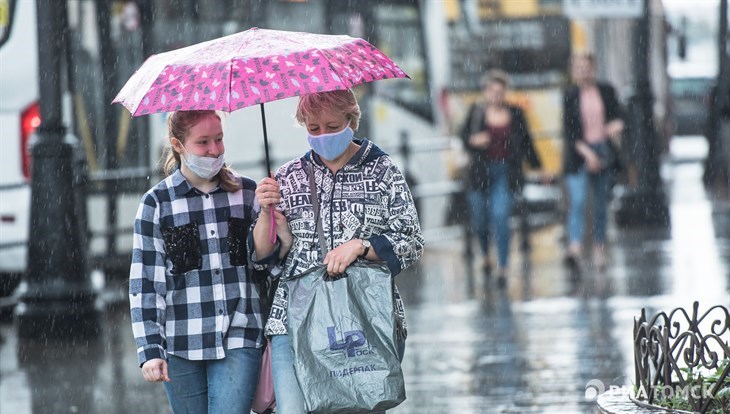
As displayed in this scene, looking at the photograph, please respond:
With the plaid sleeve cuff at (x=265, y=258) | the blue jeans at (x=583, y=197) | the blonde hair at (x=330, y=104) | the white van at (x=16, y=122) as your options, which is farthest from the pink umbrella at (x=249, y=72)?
the blue jeans at (x=583, y=197)

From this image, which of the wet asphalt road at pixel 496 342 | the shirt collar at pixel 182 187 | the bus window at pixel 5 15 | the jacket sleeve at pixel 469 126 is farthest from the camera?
the jacket sleeve at pixel 469 126

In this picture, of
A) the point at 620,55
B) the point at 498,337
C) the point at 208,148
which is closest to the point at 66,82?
the point at 498,337

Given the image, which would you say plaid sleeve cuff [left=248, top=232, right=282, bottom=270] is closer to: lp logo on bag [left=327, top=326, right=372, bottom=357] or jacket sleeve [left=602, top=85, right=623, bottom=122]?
lp logo on bag [left=327, top=326, right=372, bottom=357]

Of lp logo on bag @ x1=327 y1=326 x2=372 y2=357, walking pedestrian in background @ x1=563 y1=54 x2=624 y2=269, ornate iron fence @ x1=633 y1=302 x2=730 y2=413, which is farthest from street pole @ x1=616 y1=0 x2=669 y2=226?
lp logo on bag @ x1=327 y1=326 x2=372 y2=357

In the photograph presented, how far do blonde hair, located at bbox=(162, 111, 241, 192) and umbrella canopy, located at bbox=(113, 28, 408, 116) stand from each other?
178 millimetres

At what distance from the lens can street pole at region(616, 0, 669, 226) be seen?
17828 millimetres

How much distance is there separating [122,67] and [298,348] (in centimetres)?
1096

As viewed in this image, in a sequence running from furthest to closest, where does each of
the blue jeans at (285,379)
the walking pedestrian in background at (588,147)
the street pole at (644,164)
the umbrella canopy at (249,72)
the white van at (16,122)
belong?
the street pole at (644,164) → the walking pedestrian in background at (588,147) → the white van at (16,122) → the blue jeans at (285,379) → the umbrella canopy at (249,72)

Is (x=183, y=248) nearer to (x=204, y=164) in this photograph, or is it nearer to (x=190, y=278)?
(x=190, y=278)

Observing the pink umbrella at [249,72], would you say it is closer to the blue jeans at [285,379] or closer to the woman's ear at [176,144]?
the woman's ear at [176,144]

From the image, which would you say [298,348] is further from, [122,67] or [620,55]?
[620,55]

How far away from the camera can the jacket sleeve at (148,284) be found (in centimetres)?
471

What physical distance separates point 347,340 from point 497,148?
29.0 feet

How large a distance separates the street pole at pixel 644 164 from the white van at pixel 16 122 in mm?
8206
